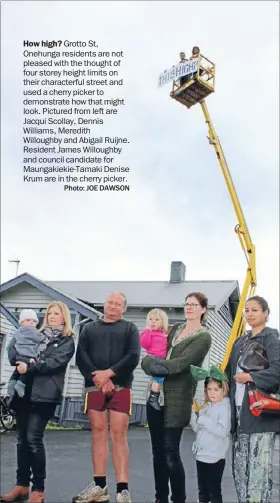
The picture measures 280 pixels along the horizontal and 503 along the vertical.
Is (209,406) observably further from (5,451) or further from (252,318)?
(5,451)

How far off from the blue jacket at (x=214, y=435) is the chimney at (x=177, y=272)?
625 inches

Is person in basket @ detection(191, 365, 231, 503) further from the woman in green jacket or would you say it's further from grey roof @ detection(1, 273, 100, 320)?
grey roof @ detection(1, 273, 100, 320)

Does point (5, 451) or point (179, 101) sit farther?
point (179, 101)

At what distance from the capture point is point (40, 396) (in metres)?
3.81

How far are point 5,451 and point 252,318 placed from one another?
252 inches

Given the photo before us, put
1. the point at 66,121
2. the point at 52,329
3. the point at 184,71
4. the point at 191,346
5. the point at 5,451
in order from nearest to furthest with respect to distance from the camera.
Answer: the point at 191,346 → the point at 52,329 → the point at 66,121 → the point at 5,451 → the point at 184,71

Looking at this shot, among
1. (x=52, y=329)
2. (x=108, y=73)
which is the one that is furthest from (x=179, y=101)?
(x=52, y=329)

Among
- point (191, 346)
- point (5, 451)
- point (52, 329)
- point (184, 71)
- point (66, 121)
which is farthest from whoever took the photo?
point (184, 71)

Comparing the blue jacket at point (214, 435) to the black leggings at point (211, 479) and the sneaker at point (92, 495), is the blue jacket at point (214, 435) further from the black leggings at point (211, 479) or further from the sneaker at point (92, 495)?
the sneaker at point (92, 495)

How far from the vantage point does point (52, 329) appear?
405 cm

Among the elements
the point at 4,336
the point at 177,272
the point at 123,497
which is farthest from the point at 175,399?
the point at 177,272

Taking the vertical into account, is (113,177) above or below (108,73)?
below

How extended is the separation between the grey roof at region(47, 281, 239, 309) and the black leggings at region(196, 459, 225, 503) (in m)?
12.0

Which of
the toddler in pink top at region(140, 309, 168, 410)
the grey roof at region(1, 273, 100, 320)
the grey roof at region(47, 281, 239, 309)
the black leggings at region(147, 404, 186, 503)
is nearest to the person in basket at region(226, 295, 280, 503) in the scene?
the black leggings at region(147, 404, 186, 503)
